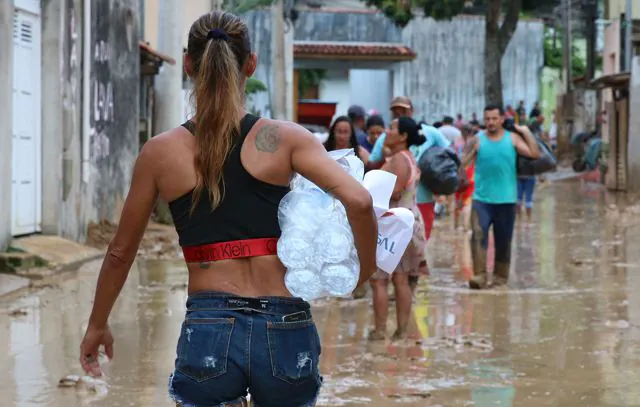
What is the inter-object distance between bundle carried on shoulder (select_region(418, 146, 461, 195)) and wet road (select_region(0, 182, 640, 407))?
103cm

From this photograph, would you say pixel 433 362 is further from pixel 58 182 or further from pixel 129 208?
pixel 58 182

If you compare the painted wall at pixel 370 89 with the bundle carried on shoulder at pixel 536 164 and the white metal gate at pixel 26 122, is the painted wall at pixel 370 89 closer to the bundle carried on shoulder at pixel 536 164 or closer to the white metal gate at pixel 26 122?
the white metal gate at pixel 26 122

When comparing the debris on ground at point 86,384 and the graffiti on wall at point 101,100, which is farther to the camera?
the graffiti on wall at point 101,100

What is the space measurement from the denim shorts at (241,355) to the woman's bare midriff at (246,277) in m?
0.03

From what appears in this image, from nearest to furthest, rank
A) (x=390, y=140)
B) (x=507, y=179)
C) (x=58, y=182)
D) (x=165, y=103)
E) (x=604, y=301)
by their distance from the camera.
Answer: (x=390, y=140)
(x=604, y=301)
(x=507, y=179)
(x=58, y=182)
(x=165, y=103)

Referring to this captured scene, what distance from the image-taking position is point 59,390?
23.7 ft

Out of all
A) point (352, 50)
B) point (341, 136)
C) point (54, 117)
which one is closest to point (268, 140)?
point (341, 136)

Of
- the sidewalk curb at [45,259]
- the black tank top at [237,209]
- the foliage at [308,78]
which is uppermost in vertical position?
the foliage at [308,78]

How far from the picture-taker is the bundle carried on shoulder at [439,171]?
11.0 metres

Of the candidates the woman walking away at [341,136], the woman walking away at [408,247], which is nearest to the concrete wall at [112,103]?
the woman walking away at [341,136]

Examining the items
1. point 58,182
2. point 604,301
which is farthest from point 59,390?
point 58,182

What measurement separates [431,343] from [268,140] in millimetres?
5573

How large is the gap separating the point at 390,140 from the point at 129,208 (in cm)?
589

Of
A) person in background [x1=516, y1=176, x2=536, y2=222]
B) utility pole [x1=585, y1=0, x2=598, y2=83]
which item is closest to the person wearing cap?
person in background [x1=516, y1=176, x2=536, y2=222]
